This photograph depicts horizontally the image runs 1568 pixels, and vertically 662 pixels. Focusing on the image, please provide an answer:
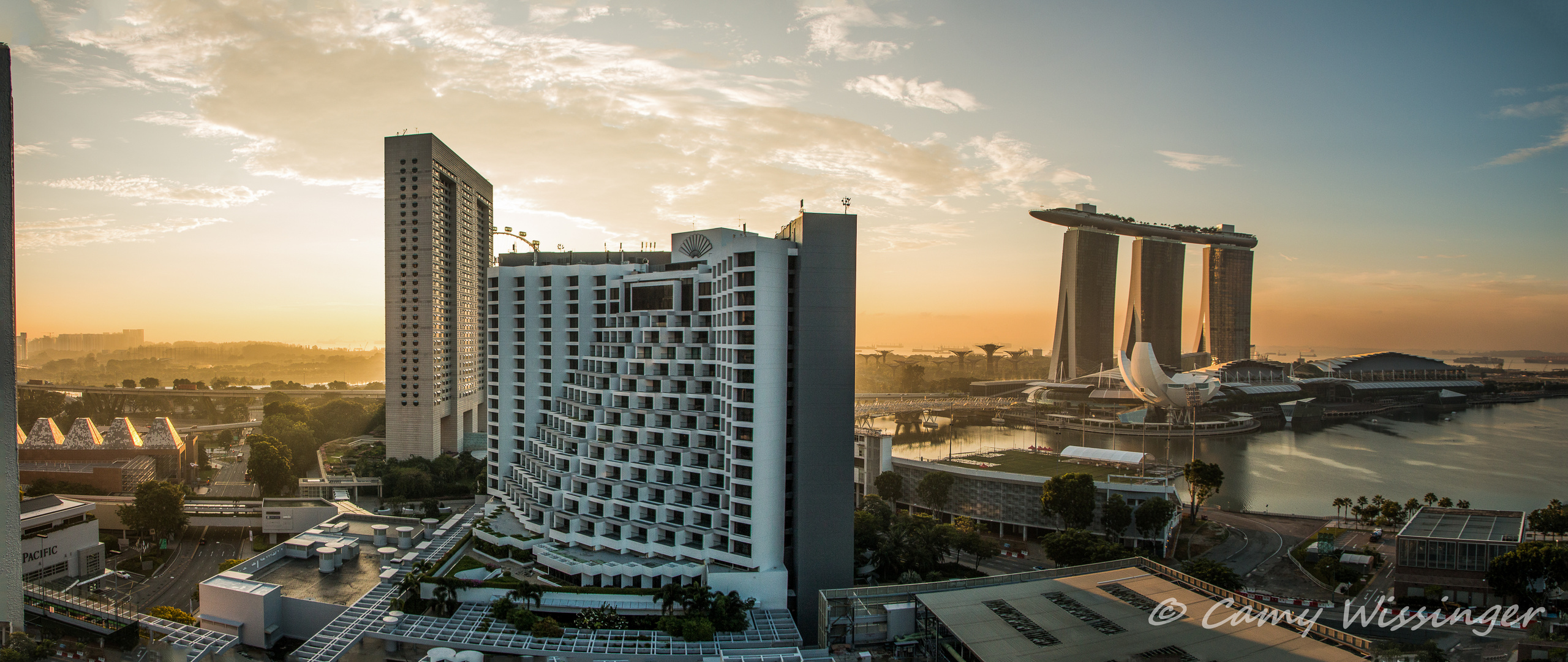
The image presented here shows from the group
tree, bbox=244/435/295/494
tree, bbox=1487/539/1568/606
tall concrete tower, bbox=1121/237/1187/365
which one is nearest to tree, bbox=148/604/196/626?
tree, bbox=244/435/295/494

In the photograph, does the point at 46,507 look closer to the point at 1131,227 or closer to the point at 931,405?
the point at 931,405

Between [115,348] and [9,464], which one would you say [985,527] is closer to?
[9,464]

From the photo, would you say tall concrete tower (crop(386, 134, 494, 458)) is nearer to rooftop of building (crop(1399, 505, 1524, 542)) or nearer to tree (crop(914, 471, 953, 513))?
tree (crop(914, 471, 953, 513))

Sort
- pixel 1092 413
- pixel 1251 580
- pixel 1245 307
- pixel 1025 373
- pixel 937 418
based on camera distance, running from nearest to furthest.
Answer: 1. pixel 1251 580
2. pixel 1092 413
3. pixel 937 418
4. pixel 1245 307
5. pixel 1025 373

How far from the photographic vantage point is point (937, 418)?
74.0m

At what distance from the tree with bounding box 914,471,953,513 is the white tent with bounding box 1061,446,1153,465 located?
7.46 meters

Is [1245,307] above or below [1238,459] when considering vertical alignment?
above

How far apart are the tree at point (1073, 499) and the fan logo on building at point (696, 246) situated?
1419 cm

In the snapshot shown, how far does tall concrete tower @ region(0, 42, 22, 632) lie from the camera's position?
11.1 metres

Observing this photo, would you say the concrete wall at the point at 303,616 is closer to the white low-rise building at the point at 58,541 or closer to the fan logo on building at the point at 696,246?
the white low-rise building at the point at 58,541

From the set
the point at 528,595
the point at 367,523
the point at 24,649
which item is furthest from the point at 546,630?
the point at 367,523

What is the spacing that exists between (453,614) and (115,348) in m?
64.3

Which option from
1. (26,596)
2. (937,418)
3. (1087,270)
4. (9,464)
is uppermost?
(1087,270)

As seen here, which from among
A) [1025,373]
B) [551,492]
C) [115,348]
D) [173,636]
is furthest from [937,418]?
[115,348]
